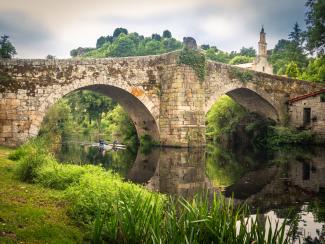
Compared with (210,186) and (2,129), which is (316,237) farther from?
(2,129)

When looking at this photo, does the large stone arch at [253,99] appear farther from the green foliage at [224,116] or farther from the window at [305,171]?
the window at [305,171]

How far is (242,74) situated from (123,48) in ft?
152

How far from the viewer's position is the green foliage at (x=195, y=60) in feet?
68.3

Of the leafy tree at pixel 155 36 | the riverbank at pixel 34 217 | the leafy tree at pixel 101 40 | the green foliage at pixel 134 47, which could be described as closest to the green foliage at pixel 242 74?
the riverbank at pixel 34 217

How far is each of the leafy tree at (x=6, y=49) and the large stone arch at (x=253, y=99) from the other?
40.4ft

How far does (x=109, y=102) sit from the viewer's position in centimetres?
4228

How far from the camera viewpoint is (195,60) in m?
21.1

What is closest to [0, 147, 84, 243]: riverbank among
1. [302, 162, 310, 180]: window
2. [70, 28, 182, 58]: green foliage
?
[302, 162, 310, 180]: window

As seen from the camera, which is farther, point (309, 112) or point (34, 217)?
point (309, 112)

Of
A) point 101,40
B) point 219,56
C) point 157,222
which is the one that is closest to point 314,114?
point 157,222

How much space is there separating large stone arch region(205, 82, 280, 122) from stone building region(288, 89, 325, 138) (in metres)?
1.18

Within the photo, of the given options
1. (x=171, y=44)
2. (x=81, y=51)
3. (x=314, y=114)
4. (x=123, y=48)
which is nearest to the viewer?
(x=314, y=114)

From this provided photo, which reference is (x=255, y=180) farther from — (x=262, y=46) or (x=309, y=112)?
(x=262, y=46)

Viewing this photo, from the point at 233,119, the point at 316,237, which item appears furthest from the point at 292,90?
the point at 316,237
